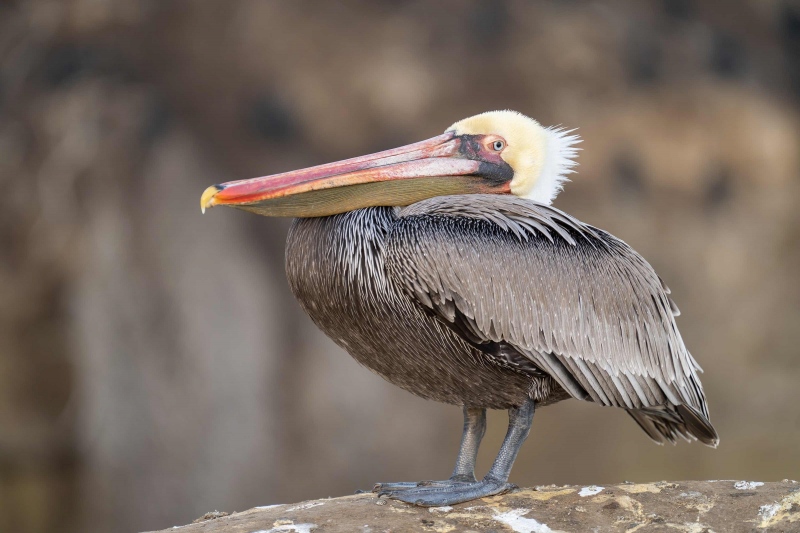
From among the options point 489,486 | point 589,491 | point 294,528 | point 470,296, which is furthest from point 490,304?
point 294,528

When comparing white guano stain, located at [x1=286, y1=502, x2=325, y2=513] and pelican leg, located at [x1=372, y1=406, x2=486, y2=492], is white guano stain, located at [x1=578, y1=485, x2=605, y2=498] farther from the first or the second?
white guano stain, located at [x1=286, y1=502, x2=325, y2=513]

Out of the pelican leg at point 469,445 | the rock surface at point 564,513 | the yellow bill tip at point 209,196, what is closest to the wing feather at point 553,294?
the rock surface at point 564,513

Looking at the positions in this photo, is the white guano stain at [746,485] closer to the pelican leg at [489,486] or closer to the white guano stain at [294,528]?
the pelican leg at [489,486]

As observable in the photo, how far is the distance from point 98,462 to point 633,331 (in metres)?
4.06

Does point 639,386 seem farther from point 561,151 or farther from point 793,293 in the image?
point 793,293

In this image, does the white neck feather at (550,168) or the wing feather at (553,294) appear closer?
the wing feather at (553,294)

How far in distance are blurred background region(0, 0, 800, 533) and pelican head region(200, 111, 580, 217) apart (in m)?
2.76

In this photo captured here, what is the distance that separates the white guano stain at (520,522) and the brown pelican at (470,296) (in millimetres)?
89

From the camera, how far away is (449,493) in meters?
2.43

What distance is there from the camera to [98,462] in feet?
18.2

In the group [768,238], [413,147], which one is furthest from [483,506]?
[768,238]

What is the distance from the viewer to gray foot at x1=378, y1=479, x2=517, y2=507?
240 centimetres

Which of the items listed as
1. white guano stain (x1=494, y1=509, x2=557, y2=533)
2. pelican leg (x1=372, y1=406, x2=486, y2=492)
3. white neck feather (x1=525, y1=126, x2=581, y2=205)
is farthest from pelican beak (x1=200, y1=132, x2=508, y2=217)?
white guano stain (x1=494, y1=509, x2=557, y2=533)

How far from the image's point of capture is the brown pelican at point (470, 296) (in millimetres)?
2377
